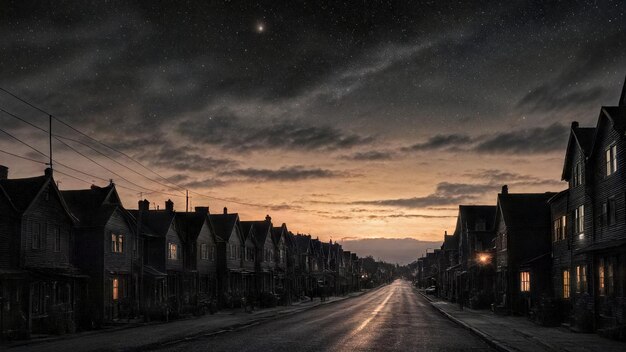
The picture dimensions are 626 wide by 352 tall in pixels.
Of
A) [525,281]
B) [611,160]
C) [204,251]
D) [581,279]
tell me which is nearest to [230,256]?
[204,251]

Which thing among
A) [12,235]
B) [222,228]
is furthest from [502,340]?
[222,228]

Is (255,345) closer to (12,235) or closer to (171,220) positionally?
(12,235)

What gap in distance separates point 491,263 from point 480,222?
46.0ft

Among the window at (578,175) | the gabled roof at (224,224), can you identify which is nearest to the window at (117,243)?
the gabled roof at (224,224)

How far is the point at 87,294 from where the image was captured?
38812mm

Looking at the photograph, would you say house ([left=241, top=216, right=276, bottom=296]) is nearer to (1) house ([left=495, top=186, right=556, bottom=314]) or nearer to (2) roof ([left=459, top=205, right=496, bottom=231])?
(2) roof ([left=459, top=205, right=496, bottom=231])

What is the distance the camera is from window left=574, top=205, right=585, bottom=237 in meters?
33.0

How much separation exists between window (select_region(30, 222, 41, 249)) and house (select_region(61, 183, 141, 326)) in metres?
3.93

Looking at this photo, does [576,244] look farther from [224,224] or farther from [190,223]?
[224,224]

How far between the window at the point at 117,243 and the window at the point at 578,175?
2748cm

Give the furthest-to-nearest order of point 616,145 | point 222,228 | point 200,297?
point 222,228, point 200,297, point 616,145

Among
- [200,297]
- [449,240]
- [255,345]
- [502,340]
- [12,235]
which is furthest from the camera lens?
[449,240]

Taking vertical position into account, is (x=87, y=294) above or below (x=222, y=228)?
below

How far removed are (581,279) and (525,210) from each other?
636 inches
